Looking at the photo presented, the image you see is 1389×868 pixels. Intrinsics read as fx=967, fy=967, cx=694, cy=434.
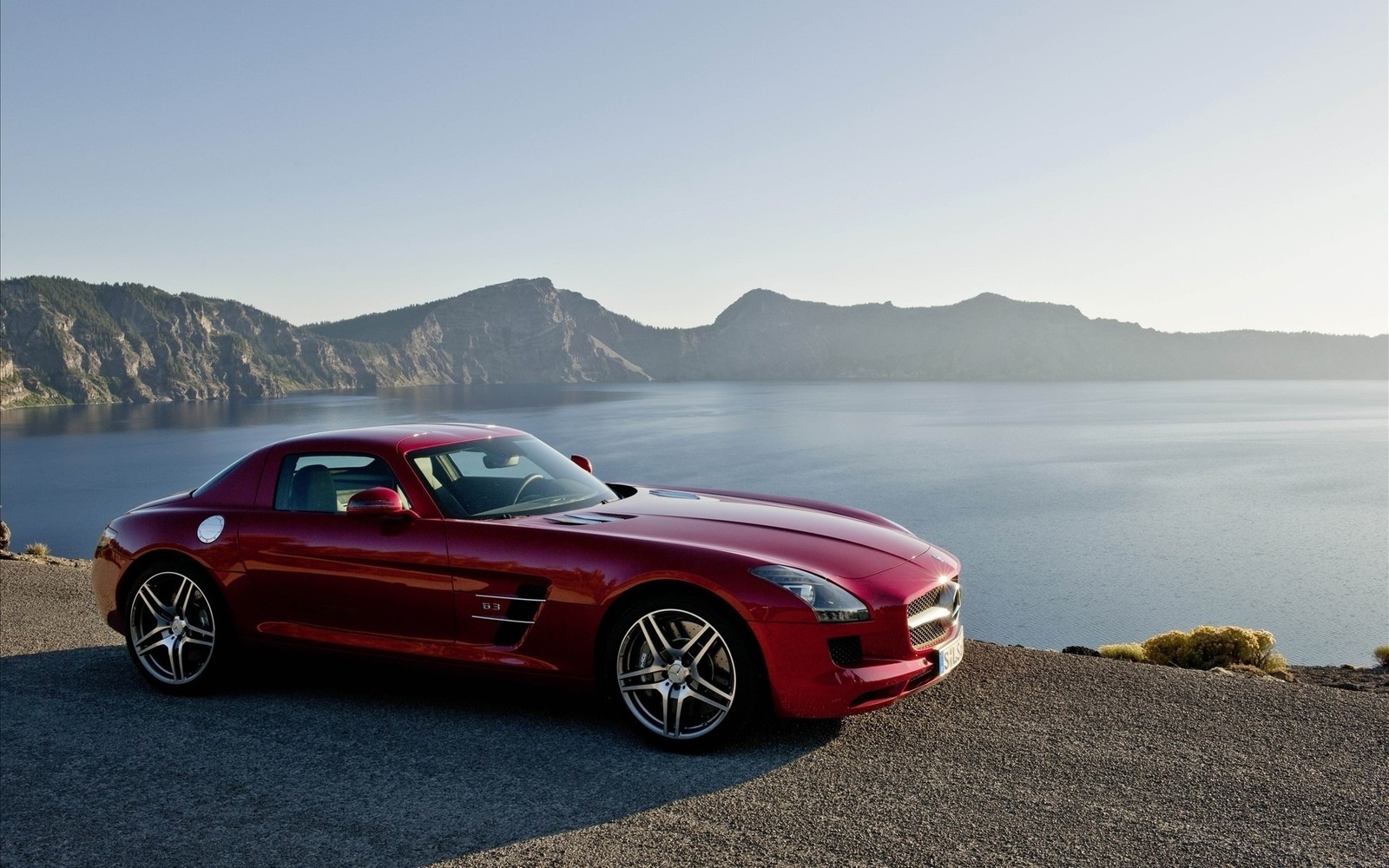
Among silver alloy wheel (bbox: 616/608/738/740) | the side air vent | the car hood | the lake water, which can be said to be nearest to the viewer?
silver alloy wheel (bbox: 616/608/738/740)

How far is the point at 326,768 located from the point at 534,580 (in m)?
1.26

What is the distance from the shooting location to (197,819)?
155 inches

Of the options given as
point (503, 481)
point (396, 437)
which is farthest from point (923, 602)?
point (396, 437)

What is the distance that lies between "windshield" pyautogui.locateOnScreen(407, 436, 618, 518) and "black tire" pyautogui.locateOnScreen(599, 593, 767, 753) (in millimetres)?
1047

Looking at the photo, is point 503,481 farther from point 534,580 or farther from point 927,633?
point 927,633

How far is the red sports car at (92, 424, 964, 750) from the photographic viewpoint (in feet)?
14.3

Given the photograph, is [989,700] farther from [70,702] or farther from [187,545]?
[70,702]

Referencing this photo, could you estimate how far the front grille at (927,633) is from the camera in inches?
178

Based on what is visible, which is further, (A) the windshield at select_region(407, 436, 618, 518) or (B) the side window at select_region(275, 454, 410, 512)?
(B) the side window at select_region(275, 454, 410, 512)

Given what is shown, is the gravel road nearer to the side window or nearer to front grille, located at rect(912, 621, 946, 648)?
front grille, located at rect(912, 621, 946, 648)

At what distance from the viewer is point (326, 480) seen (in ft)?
18.2

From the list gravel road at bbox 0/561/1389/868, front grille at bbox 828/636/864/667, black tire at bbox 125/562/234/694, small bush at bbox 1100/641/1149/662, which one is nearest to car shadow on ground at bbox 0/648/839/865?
gravel road at bbox 0/561/1389/868

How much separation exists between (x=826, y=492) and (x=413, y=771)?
4296 centimetres

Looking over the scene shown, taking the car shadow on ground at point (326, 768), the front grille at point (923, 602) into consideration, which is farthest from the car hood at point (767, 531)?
the car shadow on ground at point (326, 768)
